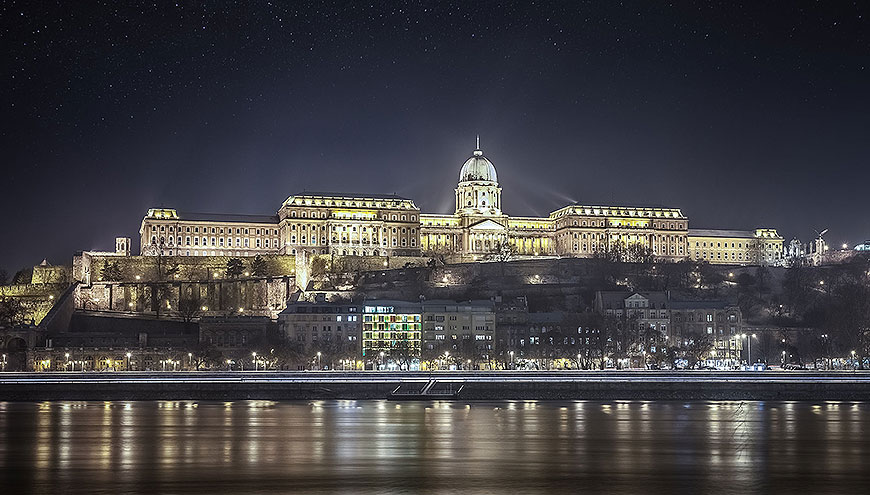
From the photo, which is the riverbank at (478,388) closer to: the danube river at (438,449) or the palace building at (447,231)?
the danube river at (438,449)

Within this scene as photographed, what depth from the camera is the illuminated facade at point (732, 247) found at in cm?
17600

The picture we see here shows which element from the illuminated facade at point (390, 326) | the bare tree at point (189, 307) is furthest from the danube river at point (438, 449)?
the bare tree at point (189, 307)

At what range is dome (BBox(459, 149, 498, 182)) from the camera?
609ft

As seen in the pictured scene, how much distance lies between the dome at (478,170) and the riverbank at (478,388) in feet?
359

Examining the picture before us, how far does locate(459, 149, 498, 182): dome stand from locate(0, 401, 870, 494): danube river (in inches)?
4735

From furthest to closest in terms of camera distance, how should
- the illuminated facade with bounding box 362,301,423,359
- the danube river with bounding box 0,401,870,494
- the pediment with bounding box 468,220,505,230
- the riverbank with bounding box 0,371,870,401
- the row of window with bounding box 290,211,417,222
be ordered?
the pediment with bounding box 468,220,505,230 → the row of window with bounding box 290,211,417,222 → the illuminated facade with bounding box 362,301,423,359 → the riverbank with bounding box 0,371,870,401 → the danube river with bounding box 0,401,870,494

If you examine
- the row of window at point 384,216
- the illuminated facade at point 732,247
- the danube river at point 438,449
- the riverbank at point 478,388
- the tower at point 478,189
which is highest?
the tower at point 478,189

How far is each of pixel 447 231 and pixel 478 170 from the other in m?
20.7

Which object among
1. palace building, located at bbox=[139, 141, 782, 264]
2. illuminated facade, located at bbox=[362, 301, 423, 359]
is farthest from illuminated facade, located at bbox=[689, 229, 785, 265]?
illuminated facade, located at bbox=[362, 301, 423, 359]

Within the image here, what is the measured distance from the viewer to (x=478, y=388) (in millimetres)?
72750

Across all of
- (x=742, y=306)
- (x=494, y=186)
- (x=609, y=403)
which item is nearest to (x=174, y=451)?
(x=609, y=403)

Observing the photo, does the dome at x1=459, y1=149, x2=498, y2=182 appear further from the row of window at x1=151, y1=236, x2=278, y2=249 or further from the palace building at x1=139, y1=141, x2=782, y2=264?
the row of window at x1=151, y1=236, x2=278, y2=249

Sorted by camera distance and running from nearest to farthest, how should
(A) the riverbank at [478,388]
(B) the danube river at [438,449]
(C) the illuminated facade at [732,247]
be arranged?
(B) the danube river at [438,449], (A) the riverbank at [478,388], (C) the illuminated facade at [732,247]

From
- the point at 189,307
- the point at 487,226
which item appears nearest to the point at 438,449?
the point at 189,307
